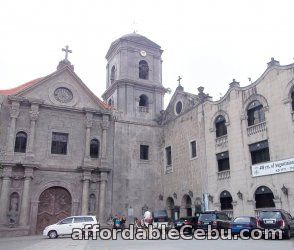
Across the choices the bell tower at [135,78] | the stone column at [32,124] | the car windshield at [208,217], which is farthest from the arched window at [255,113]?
the stone column at [32,124]

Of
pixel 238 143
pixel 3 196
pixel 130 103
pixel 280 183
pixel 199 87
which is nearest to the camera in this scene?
pixel 280 183

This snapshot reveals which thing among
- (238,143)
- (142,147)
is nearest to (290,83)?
(238,143)

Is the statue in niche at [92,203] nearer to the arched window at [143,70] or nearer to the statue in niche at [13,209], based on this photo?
the statue in niche at [13,209]

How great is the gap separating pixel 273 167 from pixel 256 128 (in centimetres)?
315

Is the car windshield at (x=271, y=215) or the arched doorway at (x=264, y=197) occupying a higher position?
the arched doorway at (x=264, y=197)

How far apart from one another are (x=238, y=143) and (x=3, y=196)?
1829 centimetres

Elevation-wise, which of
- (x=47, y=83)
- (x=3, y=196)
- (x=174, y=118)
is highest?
(x=47, y=83)

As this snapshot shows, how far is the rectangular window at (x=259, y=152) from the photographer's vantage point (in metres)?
22.5

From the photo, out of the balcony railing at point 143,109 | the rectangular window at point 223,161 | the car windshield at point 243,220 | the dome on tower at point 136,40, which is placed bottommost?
the car windshield at point 243,220

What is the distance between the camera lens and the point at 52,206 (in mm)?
28344

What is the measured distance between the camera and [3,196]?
26250 millimetres

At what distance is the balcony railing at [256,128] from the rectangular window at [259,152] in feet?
2.76

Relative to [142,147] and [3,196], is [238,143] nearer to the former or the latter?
[142,147]

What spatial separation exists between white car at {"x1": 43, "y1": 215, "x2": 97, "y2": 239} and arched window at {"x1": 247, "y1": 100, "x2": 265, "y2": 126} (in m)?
13.2
